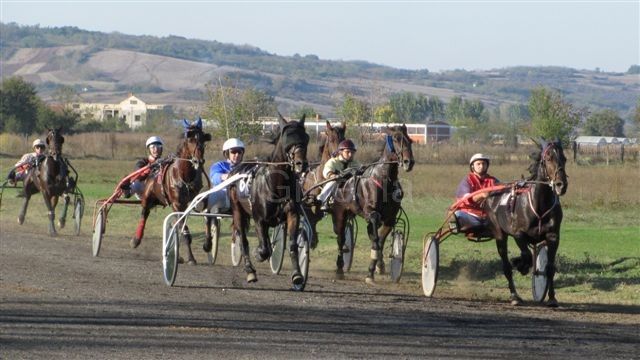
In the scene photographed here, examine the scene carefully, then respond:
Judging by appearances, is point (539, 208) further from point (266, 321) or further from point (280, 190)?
point (266, 321)

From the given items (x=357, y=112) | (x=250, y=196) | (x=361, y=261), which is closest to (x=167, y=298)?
(x=250, y=196)

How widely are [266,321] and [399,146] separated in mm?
4475

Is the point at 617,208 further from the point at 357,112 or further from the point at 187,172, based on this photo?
the point at 187,172

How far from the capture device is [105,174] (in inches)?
1842

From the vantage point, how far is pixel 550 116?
196ft

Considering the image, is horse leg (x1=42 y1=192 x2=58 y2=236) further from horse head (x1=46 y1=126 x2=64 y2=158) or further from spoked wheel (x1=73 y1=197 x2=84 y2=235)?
horse head (x1=46 y1=126 x2=64 y2=158)

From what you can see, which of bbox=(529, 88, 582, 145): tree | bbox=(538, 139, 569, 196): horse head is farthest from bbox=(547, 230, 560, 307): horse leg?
bbox=(529, 88, 582, 145): tree

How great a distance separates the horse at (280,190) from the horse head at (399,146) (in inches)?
59.0

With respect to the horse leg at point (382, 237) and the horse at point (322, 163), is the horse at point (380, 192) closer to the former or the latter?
the horse leg at point (382, 237)

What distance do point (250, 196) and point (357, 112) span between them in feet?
95.1

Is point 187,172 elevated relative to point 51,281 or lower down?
elevated

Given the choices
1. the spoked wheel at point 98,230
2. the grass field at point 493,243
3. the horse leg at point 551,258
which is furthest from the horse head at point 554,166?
the spoked wheel at point 98,230

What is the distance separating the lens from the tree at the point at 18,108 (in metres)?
81.1

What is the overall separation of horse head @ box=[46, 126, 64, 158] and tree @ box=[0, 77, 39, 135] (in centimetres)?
5979
